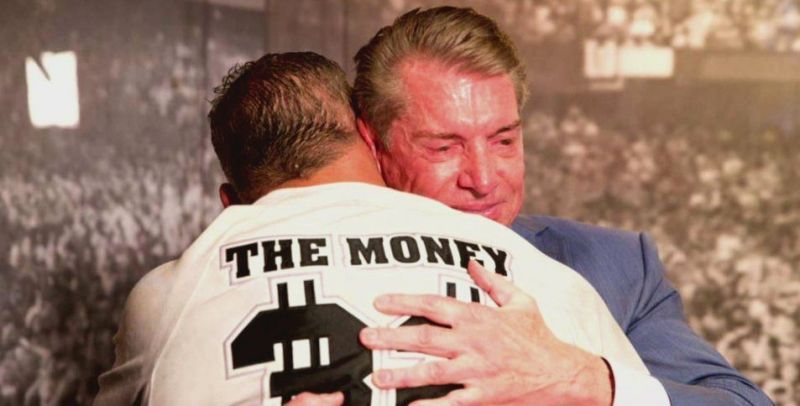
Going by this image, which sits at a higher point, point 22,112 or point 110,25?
point 110,25

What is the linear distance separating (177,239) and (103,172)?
36 cm

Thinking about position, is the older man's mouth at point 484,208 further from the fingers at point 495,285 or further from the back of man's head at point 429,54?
the fingers at point 495,285

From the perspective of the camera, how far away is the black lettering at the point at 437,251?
1.13 meters

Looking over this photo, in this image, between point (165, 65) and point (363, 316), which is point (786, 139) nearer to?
point (165, 65)

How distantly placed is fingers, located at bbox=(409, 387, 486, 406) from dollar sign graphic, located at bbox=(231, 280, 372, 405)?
68 millimetres

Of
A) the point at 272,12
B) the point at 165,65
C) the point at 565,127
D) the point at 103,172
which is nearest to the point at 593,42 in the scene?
the point at 565,127

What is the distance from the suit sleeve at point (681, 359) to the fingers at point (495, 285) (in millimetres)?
324

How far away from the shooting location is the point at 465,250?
3.80ft

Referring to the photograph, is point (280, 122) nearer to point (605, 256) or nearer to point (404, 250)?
point (404, 250)

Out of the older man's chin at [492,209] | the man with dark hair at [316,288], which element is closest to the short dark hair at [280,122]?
the man with dark hair at [316,288]

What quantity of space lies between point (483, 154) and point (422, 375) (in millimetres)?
613

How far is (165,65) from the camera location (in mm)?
2859

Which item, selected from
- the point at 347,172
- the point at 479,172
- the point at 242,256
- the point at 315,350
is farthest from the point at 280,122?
the point at 479,172

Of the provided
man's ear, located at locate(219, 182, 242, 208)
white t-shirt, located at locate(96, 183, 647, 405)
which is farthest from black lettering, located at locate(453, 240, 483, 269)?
man's ear, located at locate(219, 182, 242, 208)
